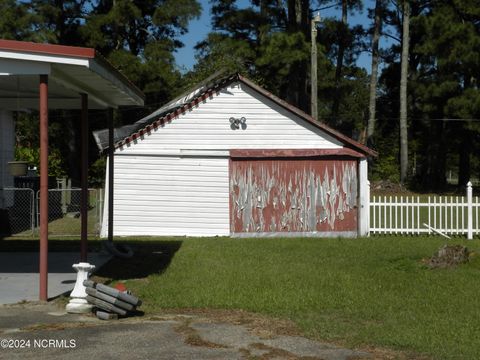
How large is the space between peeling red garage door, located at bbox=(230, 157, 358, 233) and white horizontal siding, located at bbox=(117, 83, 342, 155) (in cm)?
49

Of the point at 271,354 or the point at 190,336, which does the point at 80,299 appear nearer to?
the point at 190,336

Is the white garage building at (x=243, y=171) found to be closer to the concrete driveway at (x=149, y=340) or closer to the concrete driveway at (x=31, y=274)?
the concrete driveway at (x=31, y=274)

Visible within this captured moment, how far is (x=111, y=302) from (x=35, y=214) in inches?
544

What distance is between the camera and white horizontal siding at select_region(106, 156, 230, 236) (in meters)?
19.5

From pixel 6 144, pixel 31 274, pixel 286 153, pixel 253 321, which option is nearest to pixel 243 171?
pixel 286 153

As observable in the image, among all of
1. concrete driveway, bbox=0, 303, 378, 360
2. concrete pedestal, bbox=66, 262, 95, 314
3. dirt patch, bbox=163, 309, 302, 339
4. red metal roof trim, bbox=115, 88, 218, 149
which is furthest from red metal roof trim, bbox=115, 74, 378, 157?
concrete driveway, bbox=0, 303, 378, 360

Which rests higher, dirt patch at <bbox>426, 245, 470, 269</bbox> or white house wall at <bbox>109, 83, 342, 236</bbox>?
white house wall at <bbox>109, 83, 342, 236</bbox>

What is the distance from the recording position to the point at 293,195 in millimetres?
19469

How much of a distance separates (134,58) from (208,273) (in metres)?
31.2

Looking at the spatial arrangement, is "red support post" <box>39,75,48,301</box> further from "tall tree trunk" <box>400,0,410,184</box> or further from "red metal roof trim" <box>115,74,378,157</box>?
"tall tree trunk" <box>400,0,410,184</box>

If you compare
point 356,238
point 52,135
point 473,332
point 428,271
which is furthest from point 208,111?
point 52,135

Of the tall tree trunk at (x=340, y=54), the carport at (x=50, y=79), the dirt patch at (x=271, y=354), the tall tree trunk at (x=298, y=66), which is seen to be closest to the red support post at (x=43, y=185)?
the carport at (x=50, y=79)

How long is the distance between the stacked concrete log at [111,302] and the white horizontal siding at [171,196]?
439 inches

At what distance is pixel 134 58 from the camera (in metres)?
41.5
